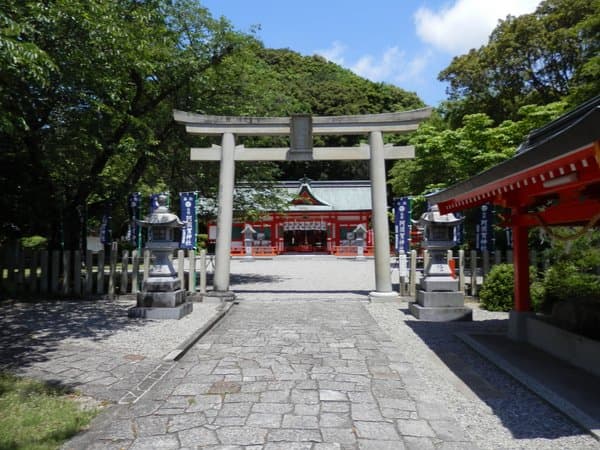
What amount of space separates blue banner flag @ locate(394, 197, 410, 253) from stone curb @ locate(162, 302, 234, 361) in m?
5.41

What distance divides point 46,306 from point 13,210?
2.99 m

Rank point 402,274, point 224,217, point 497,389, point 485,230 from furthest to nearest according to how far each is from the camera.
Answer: point 485,230 → point 402,274 → point 224,217 → point 497,389

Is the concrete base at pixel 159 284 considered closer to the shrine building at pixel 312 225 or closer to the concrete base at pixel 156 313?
the concrete base at pixel 156 313

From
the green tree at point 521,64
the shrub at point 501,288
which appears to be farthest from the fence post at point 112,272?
the green tree at point 521,64

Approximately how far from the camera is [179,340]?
6.65 m

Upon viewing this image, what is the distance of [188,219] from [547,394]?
361 inches

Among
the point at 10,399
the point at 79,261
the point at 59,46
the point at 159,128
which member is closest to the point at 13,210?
the point at 79,261

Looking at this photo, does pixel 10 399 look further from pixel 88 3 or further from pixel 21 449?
pixel 88 3

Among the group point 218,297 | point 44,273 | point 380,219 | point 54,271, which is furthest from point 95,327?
point 380,219

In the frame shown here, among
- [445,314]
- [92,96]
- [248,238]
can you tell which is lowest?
[445,314]

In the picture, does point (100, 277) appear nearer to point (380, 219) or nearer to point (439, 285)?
point (380, 219)

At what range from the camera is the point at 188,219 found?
11.6m

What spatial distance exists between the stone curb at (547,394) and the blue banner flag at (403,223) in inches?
254

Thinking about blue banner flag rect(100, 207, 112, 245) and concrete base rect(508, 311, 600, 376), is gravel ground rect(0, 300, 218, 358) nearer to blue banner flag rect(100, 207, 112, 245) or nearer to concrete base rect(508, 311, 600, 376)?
blue banner flag rect(100, 207, 112, 245)
